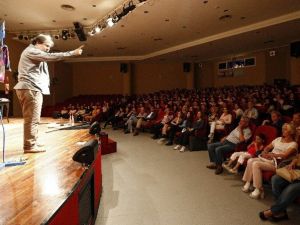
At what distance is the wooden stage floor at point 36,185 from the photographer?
144 cm

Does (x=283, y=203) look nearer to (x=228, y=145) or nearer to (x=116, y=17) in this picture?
(x=228, y=145)

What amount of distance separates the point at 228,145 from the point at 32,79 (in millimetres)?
3283

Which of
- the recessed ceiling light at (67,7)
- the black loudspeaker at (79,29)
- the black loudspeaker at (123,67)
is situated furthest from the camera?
the black loudspeaker at (123,67)

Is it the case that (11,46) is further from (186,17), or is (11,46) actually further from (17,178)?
(17,178)

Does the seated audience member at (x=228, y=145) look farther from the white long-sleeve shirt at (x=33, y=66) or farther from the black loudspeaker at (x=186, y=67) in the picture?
the black loudspeaker at (x=186, y=67)

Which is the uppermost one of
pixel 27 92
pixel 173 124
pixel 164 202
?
pixel 27 92

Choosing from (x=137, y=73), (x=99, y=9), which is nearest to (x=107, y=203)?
(x=99, y=9)

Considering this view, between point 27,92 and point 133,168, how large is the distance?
7.98ft

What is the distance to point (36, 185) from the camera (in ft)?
6.32

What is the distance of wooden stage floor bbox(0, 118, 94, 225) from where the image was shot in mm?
1441

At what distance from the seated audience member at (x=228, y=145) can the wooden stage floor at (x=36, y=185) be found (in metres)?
2.51

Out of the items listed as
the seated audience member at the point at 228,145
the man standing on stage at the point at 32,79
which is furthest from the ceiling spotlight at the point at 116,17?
the seated audience member at the point at 228,145

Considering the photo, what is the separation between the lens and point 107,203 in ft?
10.0

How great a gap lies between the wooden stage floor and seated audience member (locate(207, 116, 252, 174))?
2.51 m
